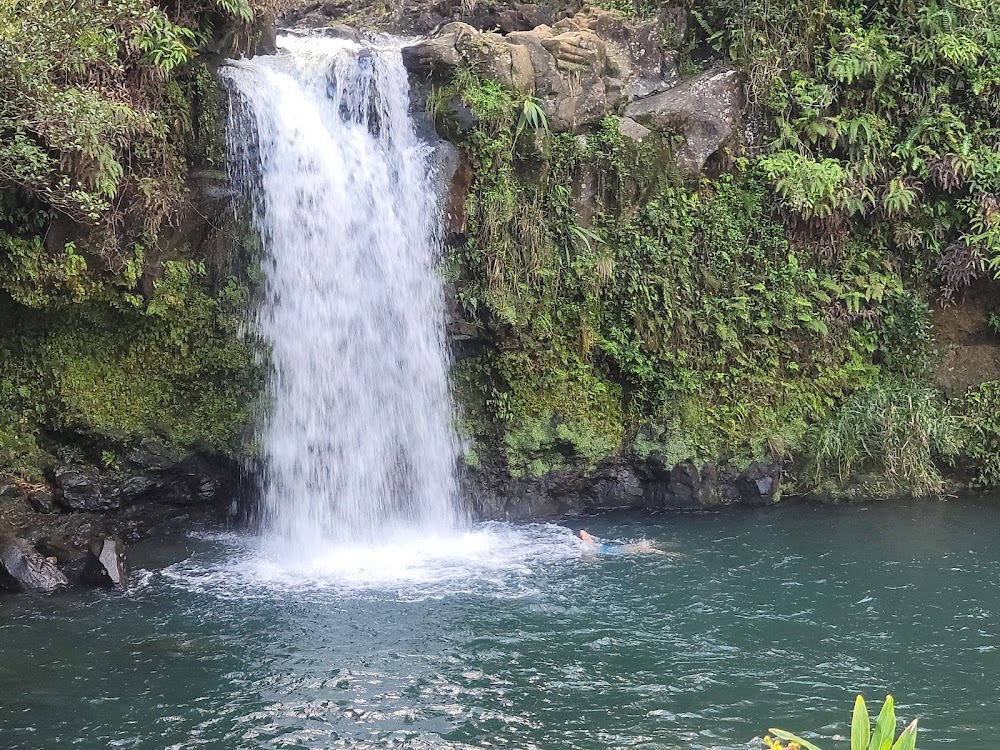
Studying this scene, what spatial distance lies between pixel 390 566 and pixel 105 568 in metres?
2.66

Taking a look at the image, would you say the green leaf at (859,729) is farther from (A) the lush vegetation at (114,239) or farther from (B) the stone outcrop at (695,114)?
(B) the stone outcrop at (695,114)

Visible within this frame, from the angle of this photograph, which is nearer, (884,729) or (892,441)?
(884,729)

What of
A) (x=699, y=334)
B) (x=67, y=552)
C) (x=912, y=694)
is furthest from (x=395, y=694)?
(x=699, y=334)

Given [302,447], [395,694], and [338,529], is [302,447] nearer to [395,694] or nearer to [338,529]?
[338,529]

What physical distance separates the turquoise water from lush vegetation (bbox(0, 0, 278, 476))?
1.76m

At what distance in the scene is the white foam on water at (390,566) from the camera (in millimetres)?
8852

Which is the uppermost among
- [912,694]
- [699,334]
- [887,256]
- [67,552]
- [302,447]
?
[887,256]

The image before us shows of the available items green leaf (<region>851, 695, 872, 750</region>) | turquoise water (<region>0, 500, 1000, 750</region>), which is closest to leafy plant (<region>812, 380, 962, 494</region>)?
turquoise water (<region>0, 500, 1000, 750</region>)

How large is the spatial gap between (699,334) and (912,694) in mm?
5998

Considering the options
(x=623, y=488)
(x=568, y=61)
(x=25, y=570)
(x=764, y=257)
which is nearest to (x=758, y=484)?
(x=623, y=488)

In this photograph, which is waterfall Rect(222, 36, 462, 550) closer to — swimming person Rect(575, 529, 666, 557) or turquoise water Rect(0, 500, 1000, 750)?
turquoise water Rect(0, 500, 1000, 750)

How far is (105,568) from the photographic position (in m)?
8.95

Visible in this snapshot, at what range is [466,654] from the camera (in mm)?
7516

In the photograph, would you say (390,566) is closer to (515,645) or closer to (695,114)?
(515,645)
